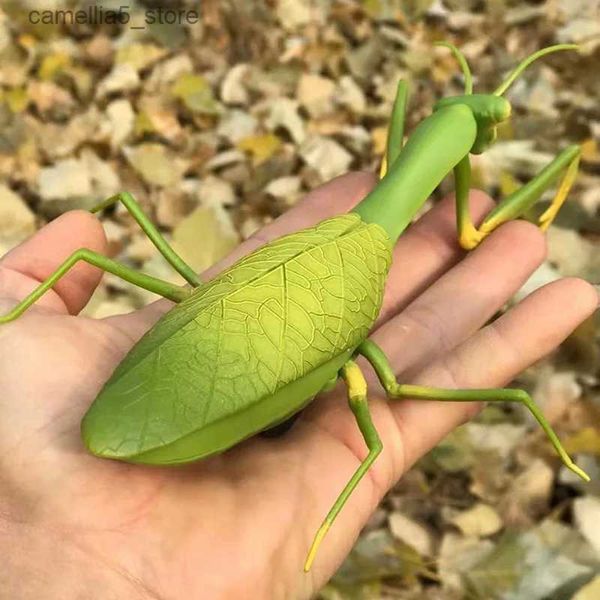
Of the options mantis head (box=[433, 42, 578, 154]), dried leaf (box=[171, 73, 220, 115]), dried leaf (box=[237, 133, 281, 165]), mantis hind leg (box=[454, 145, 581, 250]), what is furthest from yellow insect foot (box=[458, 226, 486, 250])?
dried leaf (box=[171, 73, 220, 115])

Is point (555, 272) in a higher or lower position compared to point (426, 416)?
lower

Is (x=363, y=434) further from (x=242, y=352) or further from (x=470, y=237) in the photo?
(x=470, y=237)

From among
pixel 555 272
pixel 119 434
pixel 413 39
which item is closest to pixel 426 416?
pixel 119 434

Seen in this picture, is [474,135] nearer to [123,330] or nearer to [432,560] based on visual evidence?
[123,330]

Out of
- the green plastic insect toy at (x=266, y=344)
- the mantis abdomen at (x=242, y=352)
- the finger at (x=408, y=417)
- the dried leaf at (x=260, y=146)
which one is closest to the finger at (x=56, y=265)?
the green plastic insect toy at (x=266, y=344)

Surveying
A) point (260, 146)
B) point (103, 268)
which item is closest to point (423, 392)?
point (103, 268)

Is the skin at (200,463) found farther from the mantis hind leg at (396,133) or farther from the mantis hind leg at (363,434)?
the mantis hind leg at (396,133)
